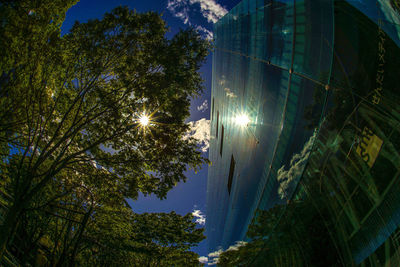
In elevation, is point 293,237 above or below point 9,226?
above

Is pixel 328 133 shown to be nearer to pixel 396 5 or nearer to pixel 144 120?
pixel 396 5

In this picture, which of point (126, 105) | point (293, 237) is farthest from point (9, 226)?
point (293, 237)

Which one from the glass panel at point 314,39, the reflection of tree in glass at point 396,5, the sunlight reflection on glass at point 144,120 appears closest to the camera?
the reflection of tree in glass at point 396,5

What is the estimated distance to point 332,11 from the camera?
364 cm

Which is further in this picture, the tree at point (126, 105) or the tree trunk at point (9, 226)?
the tree at point (126, 105)

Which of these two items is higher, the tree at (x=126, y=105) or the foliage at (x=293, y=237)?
the tree at (x=126, y=105)

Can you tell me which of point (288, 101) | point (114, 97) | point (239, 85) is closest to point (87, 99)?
point (114, 97)

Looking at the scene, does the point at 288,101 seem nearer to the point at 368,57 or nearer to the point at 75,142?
the point at 368,57

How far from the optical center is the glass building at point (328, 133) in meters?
2.56

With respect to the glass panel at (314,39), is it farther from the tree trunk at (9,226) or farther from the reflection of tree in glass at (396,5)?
the tree trunk at (9,226)

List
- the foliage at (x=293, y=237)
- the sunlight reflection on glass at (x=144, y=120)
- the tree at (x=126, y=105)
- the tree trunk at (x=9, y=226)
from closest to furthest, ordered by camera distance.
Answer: the tree trunk at (x=9, y=226) → the foliage at (x=293, y=237) → the tree at (x=126, y=105) → the sunlight reflection on glass at (x=144, y=120)

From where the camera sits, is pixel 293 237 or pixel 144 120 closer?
pixel 293 237

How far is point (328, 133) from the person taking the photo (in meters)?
3.56

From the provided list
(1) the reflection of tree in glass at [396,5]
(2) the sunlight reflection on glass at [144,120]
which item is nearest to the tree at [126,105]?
(2) the sunlight reflection on glass at [144,120]
